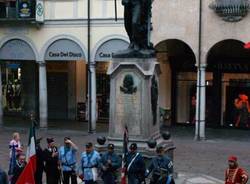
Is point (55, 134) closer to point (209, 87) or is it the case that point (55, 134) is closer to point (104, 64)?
point (104, 64)

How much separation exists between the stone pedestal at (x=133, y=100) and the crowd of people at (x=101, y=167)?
1.00 meters

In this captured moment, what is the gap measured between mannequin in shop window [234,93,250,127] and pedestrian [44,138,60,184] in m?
17.2

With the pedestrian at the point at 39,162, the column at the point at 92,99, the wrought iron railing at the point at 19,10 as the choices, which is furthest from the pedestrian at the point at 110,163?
the wrought iron railing at the point at 19,10

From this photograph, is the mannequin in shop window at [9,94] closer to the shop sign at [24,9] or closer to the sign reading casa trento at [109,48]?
the shop sign at [24,9]

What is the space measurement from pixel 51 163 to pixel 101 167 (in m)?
1.60

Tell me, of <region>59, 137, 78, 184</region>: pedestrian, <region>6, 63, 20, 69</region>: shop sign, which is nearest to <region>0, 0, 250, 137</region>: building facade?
<region>6, 63, 20, 69</region>: shop sign

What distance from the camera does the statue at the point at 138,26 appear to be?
49.2ft

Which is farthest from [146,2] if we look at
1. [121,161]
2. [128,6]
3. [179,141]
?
[179,141]

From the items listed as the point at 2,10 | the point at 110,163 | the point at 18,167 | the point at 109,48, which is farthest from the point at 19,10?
the point at 110,163

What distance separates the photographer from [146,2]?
15094 millimetres

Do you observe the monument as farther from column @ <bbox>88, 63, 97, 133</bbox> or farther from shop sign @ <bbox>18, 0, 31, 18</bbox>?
shop sign @ <bbox>18, 0, 31, 18</bbox>

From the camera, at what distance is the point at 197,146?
81.6ft

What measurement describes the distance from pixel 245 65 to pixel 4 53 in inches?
488

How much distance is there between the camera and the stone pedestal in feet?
49.0
